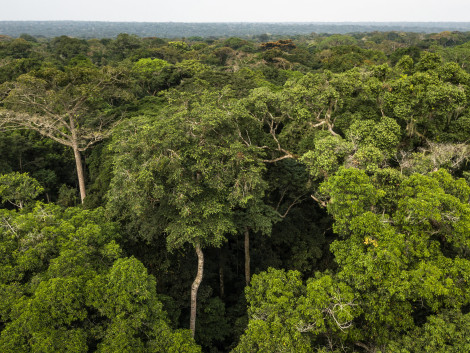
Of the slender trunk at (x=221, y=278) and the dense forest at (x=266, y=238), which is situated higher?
the dense forest at (x=266, y=238)

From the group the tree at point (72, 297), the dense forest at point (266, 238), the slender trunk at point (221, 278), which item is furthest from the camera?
the slender trunk at point (221, 278)

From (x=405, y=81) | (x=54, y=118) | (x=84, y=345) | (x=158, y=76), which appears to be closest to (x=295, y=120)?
(x=405, y=81)

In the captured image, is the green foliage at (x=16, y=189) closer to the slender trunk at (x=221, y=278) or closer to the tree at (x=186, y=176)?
the tree at (x=186, y=176)

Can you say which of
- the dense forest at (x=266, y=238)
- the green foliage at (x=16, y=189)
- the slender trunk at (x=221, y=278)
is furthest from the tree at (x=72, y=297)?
the slender trunk at (x=221, y=278)

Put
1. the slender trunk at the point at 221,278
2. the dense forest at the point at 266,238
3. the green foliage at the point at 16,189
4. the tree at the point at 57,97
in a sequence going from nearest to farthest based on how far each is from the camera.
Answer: the dense forest at the point at 266,238, the green foliage at the point at 16,189, the slender trunk at the point at 221,278, the tree at the point at 57,97

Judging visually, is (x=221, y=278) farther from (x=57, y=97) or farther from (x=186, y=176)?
(x=57, y=97)

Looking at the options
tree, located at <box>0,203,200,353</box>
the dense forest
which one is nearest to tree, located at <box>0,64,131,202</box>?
the dense forest

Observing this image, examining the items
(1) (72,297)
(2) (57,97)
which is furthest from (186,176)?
(2) (57,97)

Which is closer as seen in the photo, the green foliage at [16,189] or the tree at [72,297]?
the tree at [72,297]

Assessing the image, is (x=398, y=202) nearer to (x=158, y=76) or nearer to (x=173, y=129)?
(x=173, y=129)

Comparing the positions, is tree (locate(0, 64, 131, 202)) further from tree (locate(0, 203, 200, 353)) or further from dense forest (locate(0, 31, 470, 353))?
tree (locate(0, 203, 200, 353))

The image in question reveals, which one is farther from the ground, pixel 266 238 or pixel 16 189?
pixel 16 189
